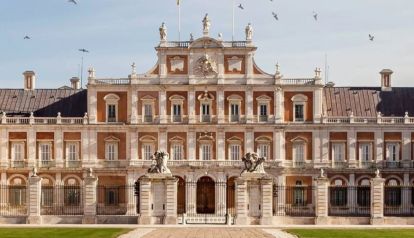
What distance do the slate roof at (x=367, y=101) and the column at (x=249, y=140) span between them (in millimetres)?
6774

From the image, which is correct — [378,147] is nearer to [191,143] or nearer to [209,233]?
[191,143]

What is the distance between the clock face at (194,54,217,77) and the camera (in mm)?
77625

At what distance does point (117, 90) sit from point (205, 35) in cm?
830

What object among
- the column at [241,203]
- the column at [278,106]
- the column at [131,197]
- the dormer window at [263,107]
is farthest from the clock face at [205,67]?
the column at [241,203]

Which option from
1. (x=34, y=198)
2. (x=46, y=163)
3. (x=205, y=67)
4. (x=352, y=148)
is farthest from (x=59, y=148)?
(x=352, y=148)

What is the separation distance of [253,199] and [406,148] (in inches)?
1032

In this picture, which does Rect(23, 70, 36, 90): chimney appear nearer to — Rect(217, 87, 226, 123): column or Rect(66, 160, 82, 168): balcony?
Rect(66, 160, 82, 168): balcony

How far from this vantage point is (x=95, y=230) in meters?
49.1

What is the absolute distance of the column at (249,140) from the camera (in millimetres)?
77625

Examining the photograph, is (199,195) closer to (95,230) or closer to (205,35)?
(205,35)

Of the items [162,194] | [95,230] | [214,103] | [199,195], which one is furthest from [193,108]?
[95,230]

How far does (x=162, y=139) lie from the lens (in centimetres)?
7762

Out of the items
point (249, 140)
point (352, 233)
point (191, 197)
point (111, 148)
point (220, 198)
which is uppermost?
point (249, 140)

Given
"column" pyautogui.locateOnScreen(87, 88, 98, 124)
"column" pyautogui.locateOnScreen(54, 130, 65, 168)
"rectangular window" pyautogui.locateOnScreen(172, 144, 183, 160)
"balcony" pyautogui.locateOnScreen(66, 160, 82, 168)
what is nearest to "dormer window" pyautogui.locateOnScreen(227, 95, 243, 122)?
"rectangular window" pyautogui.locateOnScreen(172, 144, 183, 160)
